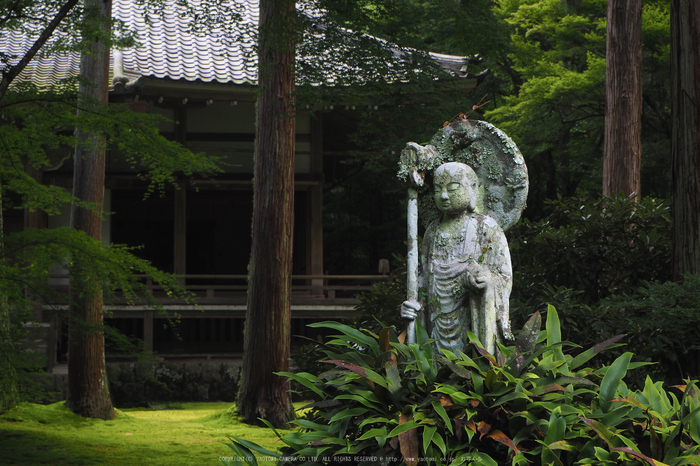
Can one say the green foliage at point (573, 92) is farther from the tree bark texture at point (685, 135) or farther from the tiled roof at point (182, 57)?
the tree bark texture at point (685, 135)

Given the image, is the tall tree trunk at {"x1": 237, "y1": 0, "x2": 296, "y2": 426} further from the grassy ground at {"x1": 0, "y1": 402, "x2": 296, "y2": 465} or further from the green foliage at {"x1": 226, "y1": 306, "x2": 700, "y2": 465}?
the green foliage at {"x1": 226, "y1": 306, "x2": 700, "y2": 465}

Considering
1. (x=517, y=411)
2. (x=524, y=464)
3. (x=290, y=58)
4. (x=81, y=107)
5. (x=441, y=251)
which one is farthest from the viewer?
(x=290, y=58)

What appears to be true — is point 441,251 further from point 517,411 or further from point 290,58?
point 290,58

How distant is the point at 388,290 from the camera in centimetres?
709

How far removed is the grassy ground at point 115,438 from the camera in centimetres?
709

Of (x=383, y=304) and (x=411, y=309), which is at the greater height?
(x=411, y=309)

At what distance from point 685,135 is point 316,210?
7818 millimetres

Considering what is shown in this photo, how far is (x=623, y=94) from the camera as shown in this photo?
363 inches

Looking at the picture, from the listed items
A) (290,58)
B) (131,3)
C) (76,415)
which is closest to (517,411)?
(290,58)

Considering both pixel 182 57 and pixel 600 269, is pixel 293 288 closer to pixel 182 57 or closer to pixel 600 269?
pixel 182 57

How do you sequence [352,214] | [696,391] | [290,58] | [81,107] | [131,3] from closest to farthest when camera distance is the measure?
[696,391], [81,107], [290,58], [131,3], [352,214]

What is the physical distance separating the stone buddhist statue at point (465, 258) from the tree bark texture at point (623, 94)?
16.9 ft

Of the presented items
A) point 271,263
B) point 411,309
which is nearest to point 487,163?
point 411,309

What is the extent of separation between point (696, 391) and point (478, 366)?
1.34 metres
